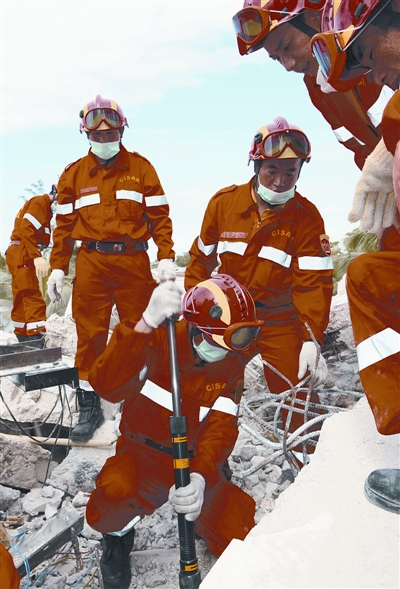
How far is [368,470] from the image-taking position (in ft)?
5.74

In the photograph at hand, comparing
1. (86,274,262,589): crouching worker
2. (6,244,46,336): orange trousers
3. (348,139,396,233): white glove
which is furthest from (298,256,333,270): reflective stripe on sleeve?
(6,244,46,336): orange trousers

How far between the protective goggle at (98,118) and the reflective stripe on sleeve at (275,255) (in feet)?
5.03

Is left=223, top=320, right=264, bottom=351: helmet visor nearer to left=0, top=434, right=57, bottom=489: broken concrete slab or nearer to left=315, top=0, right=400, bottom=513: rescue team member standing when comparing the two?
left=315, top=0, right=400, bottom=513: rescue team member standing

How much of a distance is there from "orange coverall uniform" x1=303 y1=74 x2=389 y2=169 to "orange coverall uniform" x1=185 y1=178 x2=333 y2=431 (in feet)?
1.75

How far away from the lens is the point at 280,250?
11.5ft

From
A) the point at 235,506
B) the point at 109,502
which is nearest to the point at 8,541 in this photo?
the point at 109,502

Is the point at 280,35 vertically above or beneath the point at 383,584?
above

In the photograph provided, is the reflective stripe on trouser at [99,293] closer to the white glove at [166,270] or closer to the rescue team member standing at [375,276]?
the white glove at [166,270]

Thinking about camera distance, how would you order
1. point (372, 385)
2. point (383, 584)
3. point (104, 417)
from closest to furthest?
1. point (383, 584)
2. point (372, 385)
3. point (104, 417)

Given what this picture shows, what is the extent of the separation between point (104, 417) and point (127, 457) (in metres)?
2.00

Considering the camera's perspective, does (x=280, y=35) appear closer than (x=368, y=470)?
No

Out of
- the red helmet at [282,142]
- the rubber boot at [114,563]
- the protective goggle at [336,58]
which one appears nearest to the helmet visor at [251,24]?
the red helmet at [282,142]

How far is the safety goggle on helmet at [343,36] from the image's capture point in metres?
1.56

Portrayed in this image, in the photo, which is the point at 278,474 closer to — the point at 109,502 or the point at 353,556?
the point at 109,502
